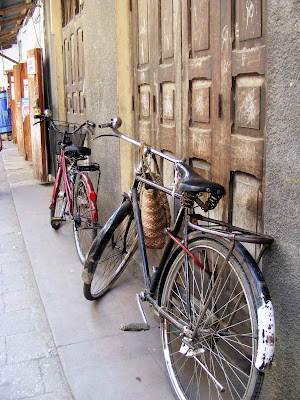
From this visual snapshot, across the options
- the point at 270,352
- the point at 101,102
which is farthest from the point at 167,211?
the point at 101,102

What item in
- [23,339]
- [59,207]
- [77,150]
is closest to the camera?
[23,339]

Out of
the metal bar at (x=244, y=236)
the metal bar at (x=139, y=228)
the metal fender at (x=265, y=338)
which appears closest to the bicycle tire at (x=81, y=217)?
the metal bar at (x=139, y=228)

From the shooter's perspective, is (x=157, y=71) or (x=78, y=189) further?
(x=78, y=189)

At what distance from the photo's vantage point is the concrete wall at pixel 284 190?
2.09m

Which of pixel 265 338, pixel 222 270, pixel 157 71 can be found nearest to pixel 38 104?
pixel 157 71

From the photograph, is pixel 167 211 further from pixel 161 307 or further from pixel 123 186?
pixel 123 186

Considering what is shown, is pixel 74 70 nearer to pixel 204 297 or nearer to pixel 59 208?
pixel 59 208

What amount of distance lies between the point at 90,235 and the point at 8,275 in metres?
0.85

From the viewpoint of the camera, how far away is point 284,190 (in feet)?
7.20

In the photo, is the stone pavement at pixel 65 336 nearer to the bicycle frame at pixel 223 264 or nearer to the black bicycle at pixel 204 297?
the black bicycle at pixel 204 297

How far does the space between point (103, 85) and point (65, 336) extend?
9.37ft

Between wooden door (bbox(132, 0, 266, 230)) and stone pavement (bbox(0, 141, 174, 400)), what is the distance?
1.05 meters

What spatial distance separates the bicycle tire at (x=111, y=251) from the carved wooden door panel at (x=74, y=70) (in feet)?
10.7

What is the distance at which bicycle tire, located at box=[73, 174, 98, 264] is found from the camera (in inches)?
188
